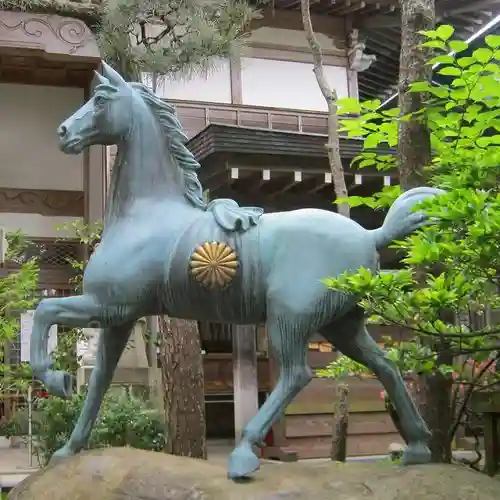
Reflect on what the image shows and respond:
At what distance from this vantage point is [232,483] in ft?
8.36

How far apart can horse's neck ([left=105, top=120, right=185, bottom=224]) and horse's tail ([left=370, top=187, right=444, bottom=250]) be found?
3.09 feet

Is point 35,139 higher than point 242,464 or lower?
higher

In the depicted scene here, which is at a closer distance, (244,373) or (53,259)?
(244,373)

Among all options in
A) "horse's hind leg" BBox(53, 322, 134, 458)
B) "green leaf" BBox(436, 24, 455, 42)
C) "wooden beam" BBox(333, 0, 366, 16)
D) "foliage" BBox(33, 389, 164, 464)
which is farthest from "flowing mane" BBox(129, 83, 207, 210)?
"wooden beam" BBox(333, 0, 366, 16)

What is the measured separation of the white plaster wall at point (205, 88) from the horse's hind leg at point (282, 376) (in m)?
8.10

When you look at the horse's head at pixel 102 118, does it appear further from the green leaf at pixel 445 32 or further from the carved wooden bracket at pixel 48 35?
the carved wooden bracket at pixel 48 35

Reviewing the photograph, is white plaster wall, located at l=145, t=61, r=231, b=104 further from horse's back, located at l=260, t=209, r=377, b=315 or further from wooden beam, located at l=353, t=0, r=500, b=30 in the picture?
horse's back, located at l=260, t=209, r=377, b=315

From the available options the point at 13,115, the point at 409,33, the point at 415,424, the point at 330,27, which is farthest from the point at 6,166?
the point at 415,424

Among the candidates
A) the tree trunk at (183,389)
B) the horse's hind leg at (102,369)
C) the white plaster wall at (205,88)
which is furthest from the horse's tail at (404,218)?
the white plaster wall at (205,88)

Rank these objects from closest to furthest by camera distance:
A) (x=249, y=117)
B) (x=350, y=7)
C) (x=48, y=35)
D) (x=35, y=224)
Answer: (x=48, y=35) → (x=249, y=117) → (x=350, y=7) → (x=35, y=224)

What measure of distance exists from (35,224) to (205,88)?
13.0 feet

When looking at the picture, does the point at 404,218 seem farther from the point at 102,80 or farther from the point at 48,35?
the point at 48,35

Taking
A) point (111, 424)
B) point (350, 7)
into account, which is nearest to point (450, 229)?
point (111, 424)

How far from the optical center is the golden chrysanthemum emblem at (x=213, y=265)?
2736 mm
